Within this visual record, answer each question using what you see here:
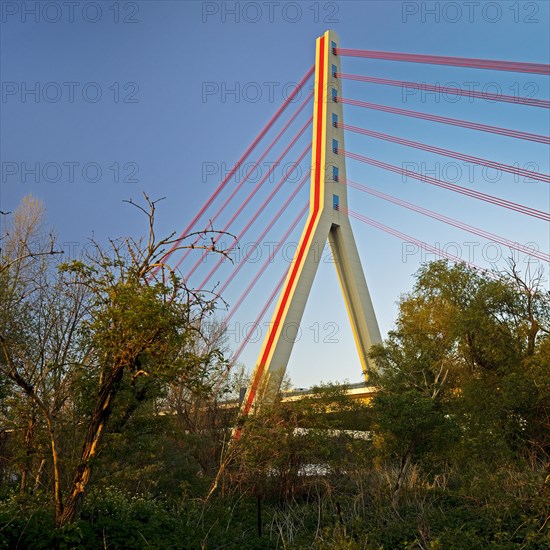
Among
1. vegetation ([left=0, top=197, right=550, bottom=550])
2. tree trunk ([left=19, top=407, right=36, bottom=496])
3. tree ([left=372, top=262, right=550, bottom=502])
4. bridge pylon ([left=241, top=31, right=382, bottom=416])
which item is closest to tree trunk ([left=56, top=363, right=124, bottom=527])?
vegetation ([left=0, top=197, right=550, bottom=550])

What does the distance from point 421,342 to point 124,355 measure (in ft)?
48.8

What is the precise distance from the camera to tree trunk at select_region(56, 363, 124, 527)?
530 centimetres

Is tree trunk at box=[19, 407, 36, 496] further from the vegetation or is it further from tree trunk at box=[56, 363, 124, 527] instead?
tree trunk at box=[56, 363, 124, 527]

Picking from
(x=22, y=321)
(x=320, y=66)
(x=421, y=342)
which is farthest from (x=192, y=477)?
(x=320, y=66)

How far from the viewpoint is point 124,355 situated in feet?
18.0

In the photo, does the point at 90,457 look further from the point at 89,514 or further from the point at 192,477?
the point at 192,477

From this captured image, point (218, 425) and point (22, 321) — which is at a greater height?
point (22, 321)

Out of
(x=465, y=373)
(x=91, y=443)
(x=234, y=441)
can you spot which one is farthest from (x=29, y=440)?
(x=465, y=373)

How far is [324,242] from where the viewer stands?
18.5 metres

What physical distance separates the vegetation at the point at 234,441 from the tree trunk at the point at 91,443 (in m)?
0.02

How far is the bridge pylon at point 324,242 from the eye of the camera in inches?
693

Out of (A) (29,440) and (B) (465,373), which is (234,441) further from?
(B) (465,373)

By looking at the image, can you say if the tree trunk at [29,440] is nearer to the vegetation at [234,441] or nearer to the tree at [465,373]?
the vegetation at [234,441]

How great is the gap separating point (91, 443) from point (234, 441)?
502cm
